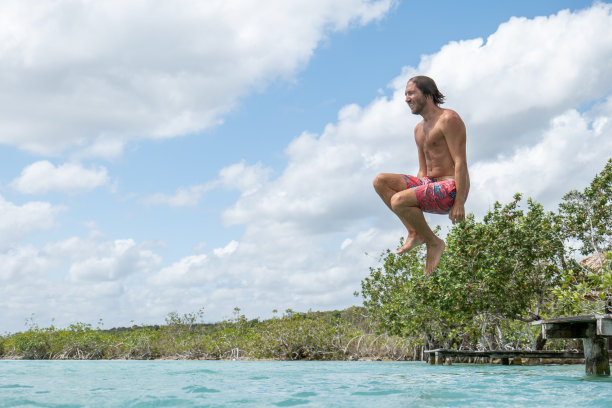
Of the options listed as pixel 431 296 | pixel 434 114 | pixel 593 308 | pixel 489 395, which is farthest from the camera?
pixel 431 296

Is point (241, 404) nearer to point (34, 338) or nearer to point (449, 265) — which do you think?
point (449, 265)

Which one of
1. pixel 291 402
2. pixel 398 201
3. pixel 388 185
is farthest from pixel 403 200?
pixel 291 402

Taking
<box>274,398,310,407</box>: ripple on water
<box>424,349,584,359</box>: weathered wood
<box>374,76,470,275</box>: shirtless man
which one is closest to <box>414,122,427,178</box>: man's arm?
<box>374,76,470,275</box>: shirtless man

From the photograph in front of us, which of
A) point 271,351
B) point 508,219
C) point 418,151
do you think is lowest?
point 271,351

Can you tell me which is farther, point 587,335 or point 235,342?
point 235,342

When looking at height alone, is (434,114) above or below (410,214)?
above

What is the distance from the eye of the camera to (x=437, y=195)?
14.4 ft

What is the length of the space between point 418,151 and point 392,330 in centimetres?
1950

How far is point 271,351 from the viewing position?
91.9 ft

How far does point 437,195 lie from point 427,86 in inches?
34.3

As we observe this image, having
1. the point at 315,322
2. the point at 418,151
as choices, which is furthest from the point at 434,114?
the point at 315,322

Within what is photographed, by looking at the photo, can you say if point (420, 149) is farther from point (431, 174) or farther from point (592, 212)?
point (592, 212)

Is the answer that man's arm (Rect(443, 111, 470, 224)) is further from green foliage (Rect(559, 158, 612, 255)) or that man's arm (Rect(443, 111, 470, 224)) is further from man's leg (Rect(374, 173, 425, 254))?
green foliage (Rect(559, 158, 612, 255))

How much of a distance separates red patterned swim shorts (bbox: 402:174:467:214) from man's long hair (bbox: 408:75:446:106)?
2.26 ft
